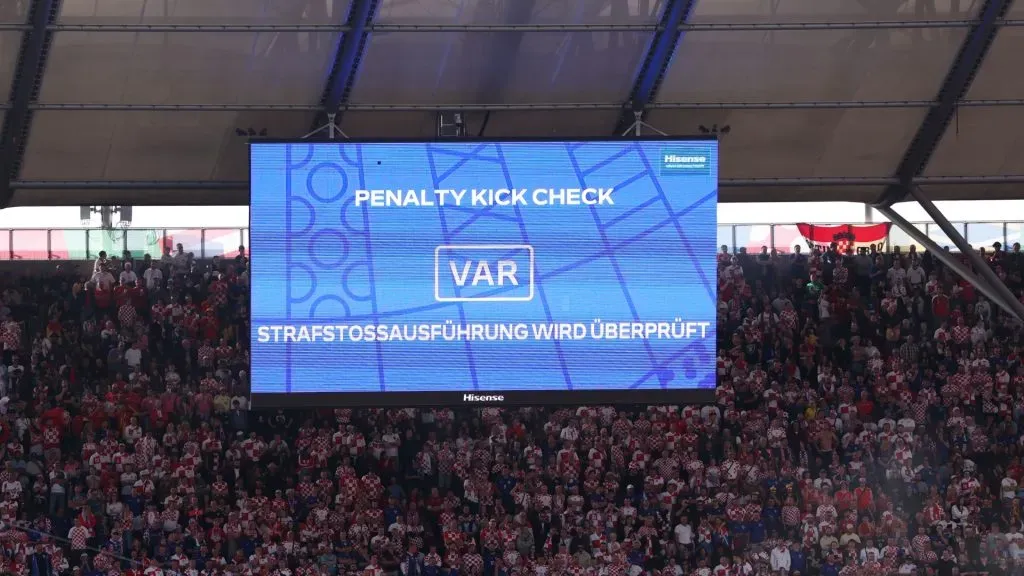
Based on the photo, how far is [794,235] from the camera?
29.6 m

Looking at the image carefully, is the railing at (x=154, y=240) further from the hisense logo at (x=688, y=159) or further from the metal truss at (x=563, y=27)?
the hisense logo at (x=688, y=159)

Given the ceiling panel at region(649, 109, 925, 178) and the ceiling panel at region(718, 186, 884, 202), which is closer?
the ceiling panel at region(649, 109, 925, 178)

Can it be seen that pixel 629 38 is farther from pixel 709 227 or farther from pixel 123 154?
pixel 123 154

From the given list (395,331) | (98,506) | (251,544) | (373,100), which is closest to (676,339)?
(395,331)

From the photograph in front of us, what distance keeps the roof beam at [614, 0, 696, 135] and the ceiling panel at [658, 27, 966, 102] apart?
0.13 m

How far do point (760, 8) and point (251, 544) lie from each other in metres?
9.57

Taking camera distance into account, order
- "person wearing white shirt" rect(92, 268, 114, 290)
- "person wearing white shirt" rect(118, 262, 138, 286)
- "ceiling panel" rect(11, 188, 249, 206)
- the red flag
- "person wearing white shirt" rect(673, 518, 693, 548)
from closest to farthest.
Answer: "ceiling panel" rect(11, 188, 249, 206) < "person wearing white shirt" rect(673, 518, 693, 548) < "person wearing white shirt" rect(92, 268, 114, 290) < "person wearing white shirt" rect(118, 262, 138, 286) < the red flag

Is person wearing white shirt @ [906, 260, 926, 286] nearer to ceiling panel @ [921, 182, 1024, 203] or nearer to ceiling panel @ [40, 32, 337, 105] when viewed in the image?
ceiling panel @ [921, 182, 1024, 203]

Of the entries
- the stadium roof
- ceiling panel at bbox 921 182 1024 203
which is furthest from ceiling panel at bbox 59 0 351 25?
ceiling panel at bbox 921 182 1024 203

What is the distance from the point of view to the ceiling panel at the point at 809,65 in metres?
19.9

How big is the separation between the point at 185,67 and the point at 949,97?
9.21 metres

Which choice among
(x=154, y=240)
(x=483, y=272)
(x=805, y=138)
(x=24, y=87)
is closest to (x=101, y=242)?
(x=154, y=240)

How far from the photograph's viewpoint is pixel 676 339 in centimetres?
1838

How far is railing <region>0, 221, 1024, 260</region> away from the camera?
28.9 meters
